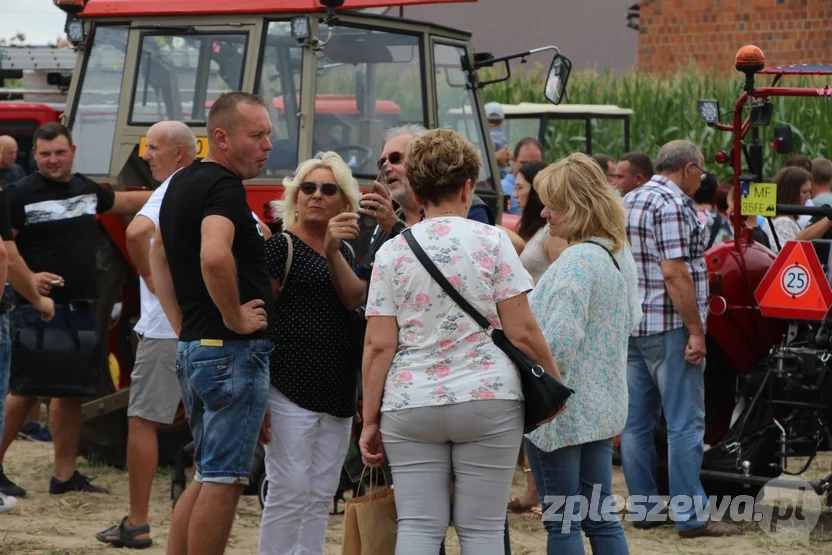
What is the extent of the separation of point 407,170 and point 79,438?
12.6 feet

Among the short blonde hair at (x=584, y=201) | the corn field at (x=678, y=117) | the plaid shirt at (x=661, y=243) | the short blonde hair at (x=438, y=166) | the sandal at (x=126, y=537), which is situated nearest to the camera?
the short blonde hair at (x=438, y=166)

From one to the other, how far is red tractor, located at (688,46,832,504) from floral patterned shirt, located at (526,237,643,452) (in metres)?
1.91

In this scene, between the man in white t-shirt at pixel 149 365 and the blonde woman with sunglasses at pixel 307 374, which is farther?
the man in white t-shirt at pixel 149 365

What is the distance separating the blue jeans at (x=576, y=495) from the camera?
14.5 ft

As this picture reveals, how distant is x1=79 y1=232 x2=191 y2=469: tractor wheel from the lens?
7195 millimetres

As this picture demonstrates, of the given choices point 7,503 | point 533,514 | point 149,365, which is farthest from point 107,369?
point 533,514

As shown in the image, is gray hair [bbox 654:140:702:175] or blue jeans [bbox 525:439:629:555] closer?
blue jeans [bbox 525:439:629:555]

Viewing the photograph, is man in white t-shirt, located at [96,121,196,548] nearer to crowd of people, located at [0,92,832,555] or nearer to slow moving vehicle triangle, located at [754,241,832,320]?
crowd of people, located at [0,92,832,555]

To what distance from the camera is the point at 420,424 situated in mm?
3820

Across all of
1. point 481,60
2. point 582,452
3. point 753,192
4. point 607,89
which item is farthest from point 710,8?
point 582,452

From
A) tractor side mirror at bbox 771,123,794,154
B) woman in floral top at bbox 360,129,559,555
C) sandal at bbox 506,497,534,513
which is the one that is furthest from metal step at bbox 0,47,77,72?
woman in floral top at bbox 360,129,559,555

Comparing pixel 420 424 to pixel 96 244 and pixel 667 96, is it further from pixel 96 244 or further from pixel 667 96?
pixel 667 96

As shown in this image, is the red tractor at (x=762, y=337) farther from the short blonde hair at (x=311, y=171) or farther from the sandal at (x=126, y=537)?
the sandal at (x=126, y=537)

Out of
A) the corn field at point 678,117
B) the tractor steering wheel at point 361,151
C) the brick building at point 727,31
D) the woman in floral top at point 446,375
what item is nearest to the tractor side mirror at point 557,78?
the tractor steering wheel at point 361,151
